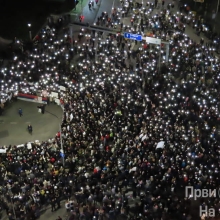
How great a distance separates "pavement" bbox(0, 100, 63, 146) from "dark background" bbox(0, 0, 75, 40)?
11.7 metres

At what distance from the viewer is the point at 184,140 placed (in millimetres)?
32594

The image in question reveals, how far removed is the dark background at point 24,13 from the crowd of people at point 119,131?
5484 millimetres

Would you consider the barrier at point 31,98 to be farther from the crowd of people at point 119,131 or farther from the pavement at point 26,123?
the crowd of people at point 119,131

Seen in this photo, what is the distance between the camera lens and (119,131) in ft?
112

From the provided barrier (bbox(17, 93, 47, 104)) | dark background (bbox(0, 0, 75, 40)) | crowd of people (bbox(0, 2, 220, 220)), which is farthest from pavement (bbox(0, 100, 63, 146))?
dark background (bbox(0, 0, 75, 40))

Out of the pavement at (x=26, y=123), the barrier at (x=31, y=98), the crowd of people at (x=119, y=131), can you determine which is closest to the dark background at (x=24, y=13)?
the crowd of people at (x=119, y=131)

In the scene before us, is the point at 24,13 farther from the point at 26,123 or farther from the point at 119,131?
the point at 119,131

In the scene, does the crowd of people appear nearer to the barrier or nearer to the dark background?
the barrier

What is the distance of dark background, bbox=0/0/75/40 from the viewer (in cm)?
5116

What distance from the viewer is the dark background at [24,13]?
168 ft

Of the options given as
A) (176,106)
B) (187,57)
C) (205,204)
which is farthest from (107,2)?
(205,204)

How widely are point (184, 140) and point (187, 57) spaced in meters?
12.3

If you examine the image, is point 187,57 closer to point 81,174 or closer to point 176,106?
point 176,106

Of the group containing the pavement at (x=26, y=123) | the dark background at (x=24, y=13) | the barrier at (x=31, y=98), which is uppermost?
the dark background at (x=24, y=13)
